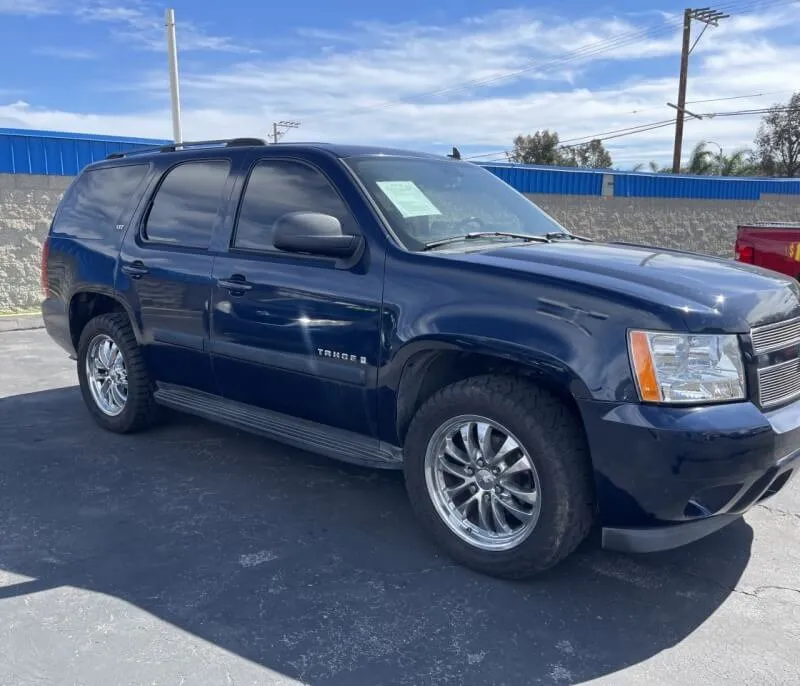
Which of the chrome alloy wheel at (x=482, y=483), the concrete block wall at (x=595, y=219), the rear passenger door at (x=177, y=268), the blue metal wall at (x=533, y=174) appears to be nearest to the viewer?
Answer: the chrome alloy wheel at (x=482, y=483)

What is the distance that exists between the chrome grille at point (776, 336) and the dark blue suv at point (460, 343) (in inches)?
0.5

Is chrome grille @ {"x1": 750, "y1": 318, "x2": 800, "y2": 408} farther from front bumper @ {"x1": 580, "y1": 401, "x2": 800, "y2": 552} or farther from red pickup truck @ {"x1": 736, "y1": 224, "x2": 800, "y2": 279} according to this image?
red pickup truck @ {"x1": 736, "y1": 224, "x2": 800, "y2": 279}

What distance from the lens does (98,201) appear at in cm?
532

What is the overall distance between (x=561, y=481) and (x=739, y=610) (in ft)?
A: 3.10

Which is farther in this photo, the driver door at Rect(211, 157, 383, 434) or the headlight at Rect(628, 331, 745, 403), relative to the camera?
the driver door at Rect(211, 157, 383, 434)

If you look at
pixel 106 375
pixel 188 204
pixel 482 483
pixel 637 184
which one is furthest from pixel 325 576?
pixel 637 184

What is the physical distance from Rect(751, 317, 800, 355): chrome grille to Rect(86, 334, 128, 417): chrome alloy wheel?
396cm

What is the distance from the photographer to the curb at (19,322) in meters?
9.87

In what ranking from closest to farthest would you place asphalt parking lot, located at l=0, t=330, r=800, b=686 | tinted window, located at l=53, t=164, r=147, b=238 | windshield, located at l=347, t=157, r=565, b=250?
1. asphalt parking lot, located at l=0, t=330, r=800, b=686
2. windshield, located at l=347, t=157, r=565, b=250
3. tinted window, located at l=53, t=164, r=147, b=238

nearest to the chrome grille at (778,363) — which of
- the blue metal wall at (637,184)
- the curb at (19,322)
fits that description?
the curb at (19,322)

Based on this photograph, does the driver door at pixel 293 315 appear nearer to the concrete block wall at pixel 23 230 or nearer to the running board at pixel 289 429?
the running board at pixel 289 429

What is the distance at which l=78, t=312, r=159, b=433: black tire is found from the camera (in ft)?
16.2

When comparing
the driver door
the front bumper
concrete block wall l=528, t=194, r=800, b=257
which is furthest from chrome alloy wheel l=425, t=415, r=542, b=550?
concrete block wall l=528, t=194, r=800, b=257

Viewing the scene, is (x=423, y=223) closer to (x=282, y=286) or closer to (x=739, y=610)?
(x=282, y=286)
